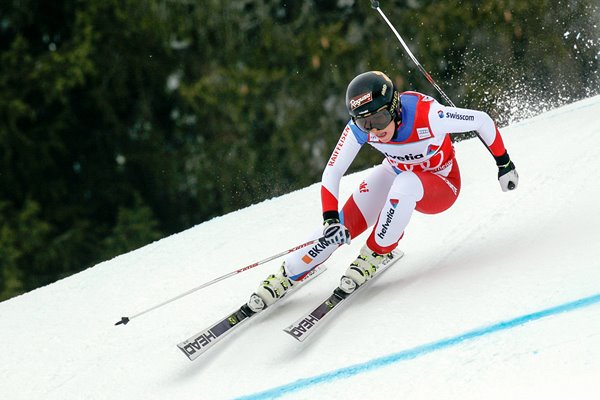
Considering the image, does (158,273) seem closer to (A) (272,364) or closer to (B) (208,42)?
(A) (272,364)

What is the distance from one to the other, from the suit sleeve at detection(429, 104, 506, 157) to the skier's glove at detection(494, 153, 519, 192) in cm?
3

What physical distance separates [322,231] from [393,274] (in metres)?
0.48

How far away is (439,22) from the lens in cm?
1014

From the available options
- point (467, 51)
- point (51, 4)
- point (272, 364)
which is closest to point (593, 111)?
point (272, 364)

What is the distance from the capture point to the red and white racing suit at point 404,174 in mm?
2969

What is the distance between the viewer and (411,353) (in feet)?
8.41

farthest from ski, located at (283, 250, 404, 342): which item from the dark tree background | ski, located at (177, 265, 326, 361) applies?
the dark tree background

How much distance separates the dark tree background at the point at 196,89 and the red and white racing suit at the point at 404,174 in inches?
278

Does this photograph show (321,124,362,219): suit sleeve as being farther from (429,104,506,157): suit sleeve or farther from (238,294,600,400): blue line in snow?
(238,294,600,400): blue line in snow

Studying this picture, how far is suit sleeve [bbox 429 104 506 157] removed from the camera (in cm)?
295

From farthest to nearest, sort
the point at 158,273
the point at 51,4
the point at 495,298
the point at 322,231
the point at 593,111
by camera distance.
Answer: the point at 51,4, the point at 593,111, the point at 158,273, the point at 322,231, the point at 495,298

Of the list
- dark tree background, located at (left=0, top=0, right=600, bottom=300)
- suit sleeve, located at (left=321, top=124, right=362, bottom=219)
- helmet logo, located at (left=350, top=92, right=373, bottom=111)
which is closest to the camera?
helmet logo, located at (left=350, top=92, right=373, bottom=111)

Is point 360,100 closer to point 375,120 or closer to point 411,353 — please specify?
point 375,120

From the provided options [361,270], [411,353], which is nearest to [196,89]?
[361,270]
